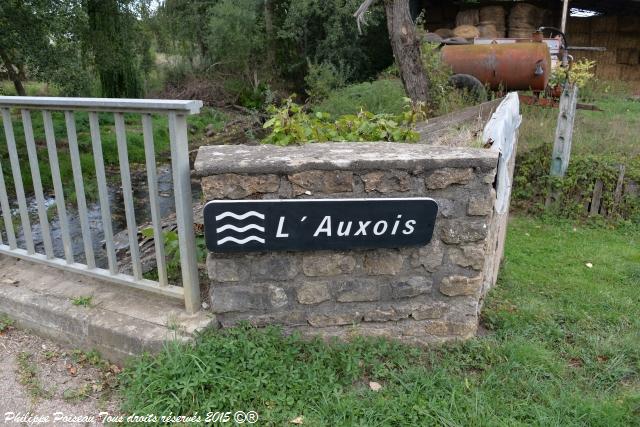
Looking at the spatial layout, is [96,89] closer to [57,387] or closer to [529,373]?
[57,387]

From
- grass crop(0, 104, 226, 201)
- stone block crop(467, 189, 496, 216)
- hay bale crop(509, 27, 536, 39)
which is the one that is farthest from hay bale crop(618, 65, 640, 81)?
stone block crop(467, 189, 496, 216)

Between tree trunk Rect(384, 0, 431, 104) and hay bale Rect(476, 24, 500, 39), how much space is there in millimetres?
7718

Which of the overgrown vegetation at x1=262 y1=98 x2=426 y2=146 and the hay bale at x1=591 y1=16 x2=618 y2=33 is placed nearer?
the overgrown vegetation at x1=262 y1=98 x2=426 y2=146

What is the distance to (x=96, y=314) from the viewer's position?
3.03 metres

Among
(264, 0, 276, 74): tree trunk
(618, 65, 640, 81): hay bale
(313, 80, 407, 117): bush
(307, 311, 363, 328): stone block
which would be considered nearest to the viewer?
(307, 311, 363, 328): stone block

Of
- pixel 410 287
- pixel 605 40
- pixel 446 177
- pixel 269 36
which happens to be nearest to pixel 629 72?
pixel 605 40

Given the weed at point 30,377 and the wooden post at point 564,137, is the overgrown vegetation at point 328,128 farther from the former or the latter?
the wooden post at point 564,137

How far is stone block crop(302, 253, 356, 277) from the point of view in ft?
9.36

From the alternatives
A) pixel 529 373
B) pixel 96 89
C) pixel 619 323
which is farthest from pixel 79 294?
pixel 96 89

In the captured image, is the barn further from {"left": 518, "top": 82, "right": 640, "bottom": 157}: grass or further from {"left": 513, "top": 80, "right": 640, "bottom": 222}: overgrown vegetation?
{"left": 513, "top": 80, "right": 640, "bottom": 222}: overgrown vegetation

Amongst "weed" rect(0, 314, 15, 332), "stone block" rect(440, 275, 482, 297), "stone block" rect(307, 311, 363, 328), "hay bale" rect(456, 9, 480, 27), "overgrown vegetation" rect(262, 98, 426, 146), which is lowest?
"weed" rect(0, 314, 15, 332)

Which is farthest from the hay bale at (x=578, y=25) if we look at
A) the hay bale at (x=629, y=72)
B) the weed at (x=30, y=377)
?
the weed at (x=30, y=377)

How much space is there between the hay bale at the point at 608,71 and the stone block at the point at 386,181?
1519cm

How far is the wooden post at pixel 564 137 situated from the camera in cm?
618
